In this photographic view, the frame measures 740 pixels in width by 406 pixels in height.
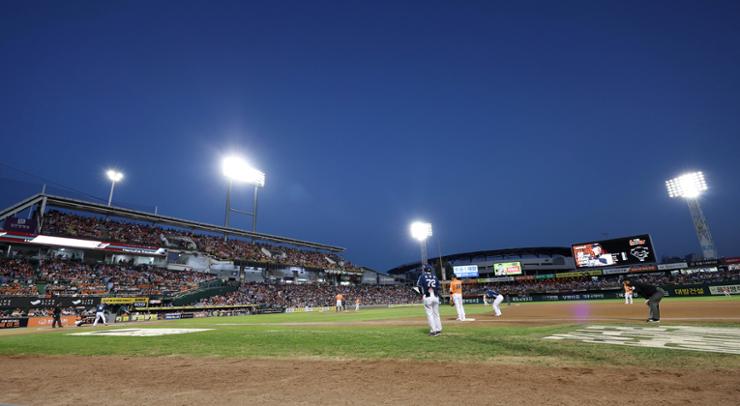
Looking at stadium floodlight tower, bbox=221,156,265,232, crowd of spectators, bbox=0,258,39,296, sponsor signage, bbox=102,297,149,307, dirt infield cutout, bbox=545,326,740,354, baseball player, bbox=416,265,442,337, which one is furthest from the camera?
stadium floodlight tower, bbox=221,156,265,232

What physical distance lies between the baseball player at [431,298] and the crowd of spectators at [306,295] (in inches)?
1478

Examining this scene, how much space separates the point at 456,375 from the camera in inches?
198

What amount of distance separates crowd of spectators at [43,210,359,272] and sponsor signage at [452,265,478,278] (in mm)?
23177

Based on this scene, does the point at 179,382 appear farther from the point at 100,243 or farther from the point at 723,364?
the point at 100,243

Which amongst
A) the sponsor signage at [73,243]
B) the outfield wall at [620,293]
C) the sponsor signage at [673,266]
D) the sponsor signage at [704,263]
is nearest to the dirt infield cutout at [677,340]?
the outfield wall at [620,293]

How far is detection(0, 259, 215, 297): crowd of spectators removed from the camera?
3097cm

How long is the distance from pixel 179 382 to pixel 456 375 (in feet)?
14.5

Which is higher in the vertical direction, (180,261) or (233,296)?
(180,261)

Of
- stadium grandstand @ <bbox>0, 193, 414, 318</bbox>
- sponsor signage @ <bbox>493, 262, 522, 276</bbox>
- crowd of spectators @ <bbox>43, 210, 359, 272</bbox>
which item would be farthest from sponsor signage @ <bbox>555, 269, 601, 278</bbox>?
crowd of spectators @ <bbox>43, 210, 359, 272</bbox>

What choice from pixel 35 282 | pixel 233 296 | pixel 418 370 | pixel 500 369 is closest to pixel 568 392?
pixel 500 369

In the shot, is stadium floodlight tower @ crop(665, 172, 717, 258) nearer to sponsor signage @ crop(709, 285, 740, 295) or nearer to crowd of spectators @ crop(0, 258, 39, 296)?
sponsor signage @ crop(709, 285, 740, 295)

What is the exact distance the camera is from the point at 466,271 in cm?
7181

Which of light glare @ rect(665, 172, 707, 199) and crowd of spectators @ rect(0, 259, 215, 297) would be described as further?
light glare @ rect(665, 172, 707, 199)

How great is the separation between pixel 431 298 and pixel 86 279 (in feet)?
135
